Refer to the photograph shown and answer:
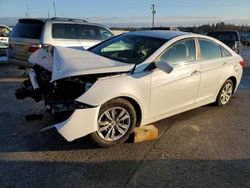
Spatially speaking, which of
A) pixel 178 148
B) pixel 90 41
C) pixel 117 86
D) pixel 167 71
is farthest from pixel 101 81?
pixel 90 41

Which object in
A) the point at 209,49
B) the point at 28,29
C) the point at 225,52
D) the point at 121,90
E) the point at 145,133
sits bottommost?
the point at 145,133

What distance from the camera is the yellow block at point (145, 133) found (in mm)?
5066

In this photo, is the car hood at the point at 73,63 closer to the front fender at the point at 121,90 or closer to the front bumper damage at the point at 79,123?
the front fender at the point at 121,90

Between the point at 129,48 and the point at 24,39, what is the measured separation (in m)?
4.96

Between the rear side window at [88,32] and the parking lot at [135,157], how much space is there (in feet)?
16.2

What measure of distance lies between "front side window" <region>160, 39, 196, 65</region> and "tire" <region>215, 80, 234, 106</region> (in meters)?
1.41

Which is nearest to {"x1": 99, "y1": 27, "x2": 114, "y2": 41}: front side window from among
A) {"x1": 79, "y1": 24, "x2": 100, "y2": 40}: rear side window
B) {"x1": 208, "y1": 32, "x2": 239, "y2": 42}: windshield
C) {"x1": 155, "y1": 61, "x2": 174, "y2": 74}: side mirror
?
{"x1": 79, "y1": 24, "x2": 100, "y2": 40}: rear side window

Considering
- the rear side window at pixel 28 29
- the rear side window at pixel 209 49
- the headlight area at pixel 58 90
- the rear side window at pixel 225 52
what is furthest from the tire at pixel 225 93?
the rear side window at pixel 28 29

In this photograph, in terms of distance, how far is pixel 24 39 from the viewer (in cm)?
979

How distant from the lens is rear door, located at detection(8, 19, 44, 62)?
378 inches

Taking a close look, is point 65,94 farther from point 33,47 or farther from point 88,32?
point 88,32

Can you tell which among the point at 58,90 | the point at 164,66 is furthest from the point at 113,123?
the point at 164,66

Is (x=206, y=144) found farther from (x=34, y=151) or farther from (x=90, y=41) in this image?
(x=90, y=41)

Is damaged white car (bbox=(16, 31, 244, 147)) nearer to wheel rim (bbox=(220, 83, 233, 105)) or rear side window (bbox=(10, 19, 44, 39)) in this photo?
wheel rim (bbox=(220, 83, 233, 105))
